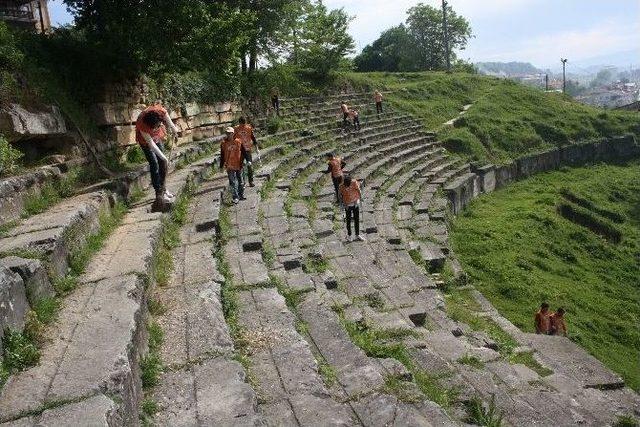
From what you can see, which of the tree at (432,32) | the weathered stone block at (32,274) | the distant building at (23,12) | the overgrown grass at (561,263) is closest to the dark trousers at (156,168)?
the weathered stone block at (32,274)

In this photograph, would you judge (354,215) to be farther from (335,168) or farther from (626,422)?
(626,422)

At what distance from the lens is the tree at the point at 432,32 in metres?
53.2

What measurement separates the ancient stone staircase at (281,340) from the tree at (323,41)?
14.2 m

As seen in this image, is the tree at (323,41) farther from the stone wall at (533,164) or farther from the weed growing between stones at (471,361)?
the weed growing between stones at (471,361)

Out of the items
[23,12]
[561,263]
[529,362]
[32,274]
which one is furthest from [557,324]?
[23,12]

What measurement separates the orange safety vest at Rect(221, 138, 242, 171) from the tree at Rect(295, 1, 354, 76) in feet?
48.9

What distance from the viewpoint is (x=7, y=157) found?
7.21 meters

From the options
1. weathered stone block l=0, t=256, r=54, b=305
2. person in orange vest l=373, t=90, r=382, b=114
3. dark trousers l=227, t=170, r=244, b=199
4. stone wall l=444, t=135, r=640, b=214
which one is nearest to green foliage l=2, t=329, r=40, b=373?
weathered stone block l=0, t=256, r=54, b=305

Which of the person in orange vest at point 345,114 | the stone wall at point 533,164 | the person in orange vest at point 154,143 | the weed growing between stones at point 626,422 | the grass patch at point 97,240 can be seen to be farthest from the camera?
the person in orange vest at point 345,114

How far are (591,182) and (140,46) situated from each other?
1914 cm

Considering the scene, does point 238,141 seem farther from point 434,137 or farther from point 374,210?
point 434,137

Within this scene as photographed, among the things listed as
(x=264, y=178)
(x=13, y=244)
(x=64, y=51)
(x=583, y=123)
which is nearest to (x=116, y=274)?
(x=13, y=244)

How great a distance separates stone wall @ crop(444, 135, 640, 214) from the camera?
58.8 ft

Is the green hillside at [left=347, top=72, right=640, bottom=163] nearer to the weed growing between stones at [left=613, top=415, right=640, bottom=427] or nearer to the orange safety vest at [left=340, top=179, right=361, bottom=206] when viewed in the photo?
the orange safety vest at [left=340, top=179, right=361, bottom=206]
